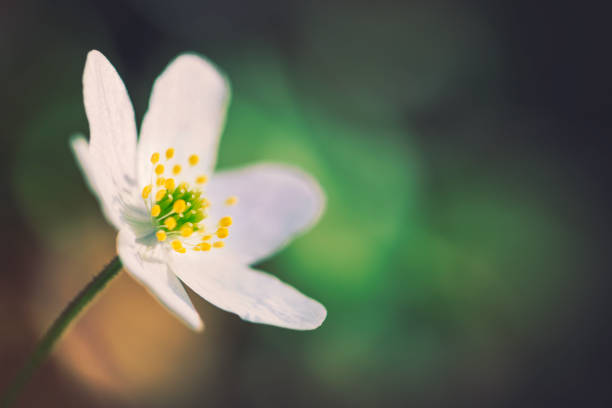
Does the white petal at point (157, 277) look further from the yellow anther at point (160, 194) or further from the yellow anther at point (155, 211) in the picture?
the yellow anther at point (160, 194)

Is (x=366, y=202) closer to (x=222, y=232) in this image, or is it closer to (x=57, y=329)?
(x=222, y=232)

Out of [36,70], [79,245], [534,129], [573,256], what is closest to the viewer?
[79,245]

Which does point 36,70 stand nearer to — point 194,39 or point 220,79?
point 194,39

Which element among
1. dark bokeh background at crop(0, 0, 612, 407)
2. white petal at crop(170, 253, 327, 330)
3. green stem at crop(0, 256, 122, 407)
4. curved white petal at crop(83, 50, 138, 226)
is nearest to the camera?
green stem at crop(0, 256, 122, 407)

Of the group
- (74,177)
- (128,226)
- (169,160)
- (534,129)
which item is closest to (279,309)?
(128,226)

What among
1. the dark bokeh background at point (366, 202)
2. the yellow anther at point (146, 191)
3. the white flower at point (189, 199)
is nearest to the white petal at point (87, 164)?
the white flower at point (189, 199)

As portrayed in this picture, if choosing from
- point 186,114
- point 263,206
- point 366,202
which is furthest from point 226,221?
point 366,202

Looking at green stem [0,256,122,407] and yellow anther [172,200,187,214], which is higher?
yellow anther [172,200,187,214]

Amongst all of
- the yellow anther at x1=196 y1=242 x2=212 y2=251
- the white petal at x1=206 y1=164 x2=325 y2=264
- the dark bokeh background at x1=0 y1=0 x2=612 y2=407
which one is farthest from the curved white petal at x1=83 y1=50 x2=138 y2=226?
the dark bokeh background at x1=0 y1=0 x2=612 y2=407

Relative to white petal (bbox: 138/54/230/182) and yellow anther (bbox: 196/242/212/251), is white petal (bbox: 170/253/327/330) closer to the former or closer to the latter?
yellow anther (bbox: 196/242/212/251)
